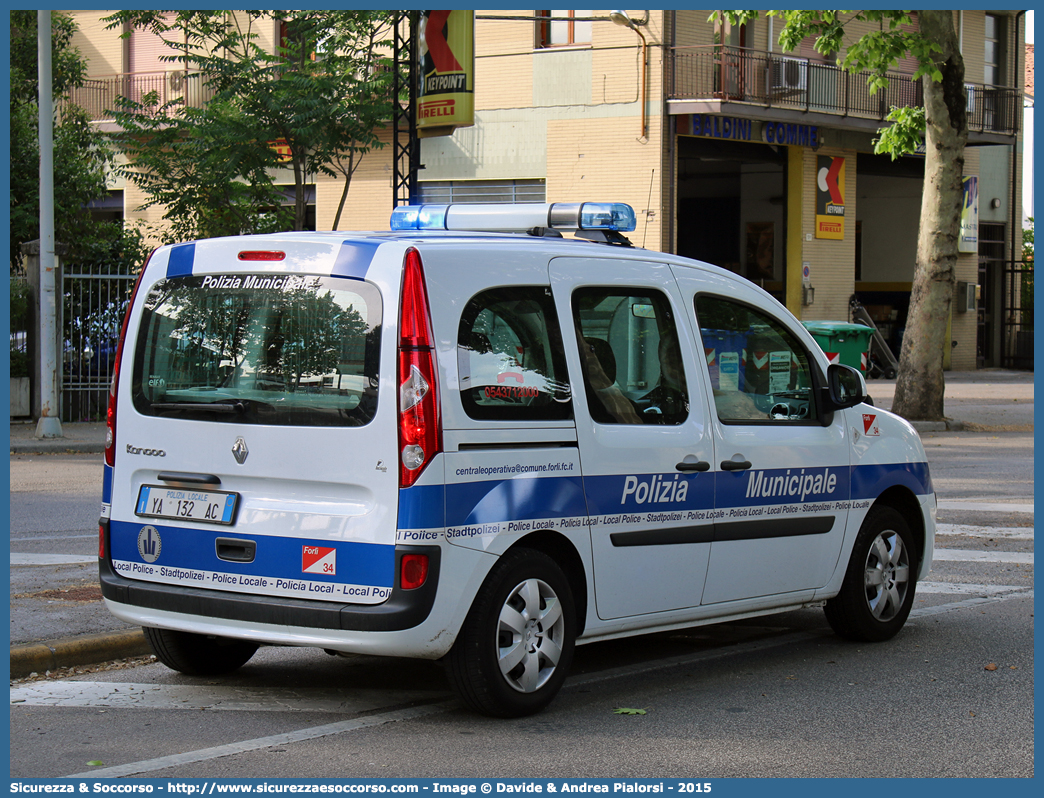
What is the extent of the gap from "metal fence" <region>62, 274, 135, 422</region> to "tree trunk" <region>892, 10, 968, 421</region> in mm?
12193

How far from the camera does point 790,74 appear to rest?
3028 cm

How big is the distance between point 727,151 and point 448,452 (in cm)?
2682

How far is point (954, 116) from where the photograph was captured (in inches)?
774

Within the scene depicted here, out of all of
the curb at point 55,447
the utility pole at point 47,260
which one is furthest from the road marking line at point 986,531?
the utility pole at point 47,260

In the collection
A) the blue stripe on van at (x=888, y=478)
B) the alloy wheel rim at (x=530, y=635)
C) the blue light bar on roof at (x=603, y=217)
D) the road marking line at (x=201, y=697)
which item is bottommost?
the road marking line at (x=201, y=697)

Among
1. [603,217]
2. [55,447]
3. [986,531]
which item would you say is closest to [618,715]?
[603,217]

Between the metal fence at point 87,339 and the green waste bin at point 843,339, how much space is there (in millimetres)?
13259

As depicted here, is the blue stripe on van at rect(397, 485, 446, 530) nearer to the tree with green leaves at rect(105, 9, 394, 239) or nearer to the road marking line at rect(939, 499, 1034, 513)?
the road marking line at rect(939, 499, 1034, 513)

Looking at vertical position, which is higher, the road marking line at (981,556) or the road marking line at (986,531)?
the road marking line at (986,531)

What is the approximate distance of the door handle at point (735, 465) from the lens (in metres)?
6.15

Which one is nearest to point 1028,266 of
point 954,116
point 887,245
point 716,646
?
point 887,245

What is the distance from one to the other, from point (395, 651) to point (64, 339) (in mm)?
16678

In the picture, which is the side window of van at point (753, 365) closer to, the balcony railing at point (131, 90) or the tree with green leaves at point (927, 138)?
the tree with green leaves at point (927, 138)

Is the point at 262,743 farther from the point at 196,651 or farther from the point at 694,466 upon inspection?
the point at 694,466
